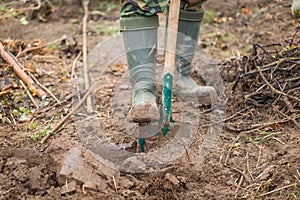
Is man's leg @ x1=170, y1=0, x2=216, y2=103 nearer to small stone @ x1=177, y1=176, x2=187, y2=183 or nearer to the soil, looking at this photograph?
the soil

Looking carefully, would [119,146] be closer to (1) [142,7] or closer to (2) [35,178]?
(2) [35,178]

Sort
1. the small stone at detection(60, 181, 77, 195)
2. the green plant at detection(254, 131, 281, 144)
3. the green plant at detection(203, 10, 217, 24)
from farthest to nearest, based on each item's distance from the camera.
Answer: the green plant at detection(203, 10, 217, 24)
the green plant at detection(254, 131, 281, 144)
the small stone at detection(60, 181, 77, 195)

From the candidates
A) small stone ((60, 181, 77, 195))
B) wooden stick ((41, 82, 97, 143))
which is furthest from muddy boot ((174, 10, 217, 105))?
small stone ((60, 181, 77, 195))

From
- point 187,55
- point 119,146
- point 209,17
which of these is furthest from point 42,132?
point 209,17

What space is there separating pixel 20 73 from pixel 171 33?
1247mm

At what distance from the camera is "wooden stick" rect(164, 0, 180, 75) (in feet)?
6.82

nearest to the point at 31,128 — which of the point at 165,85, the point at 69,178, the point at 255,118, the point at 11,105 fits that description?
the point at 11,105

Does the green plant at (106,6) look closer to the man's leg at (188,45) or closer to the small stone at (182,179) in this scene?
the man's leg at (188,45)

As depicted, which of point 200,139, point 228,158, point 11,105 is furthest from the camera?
point 11,105

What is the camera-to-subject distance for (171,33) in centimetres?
210

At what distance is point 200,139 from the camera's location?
89.4 inches

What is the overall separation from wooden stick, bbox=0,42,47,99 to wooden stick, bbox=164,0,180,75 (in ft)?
3.35

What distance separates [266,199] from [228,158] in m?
0.36

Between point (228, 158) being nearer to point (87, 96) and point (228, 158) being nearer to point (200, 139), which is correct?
point (200, 139)
